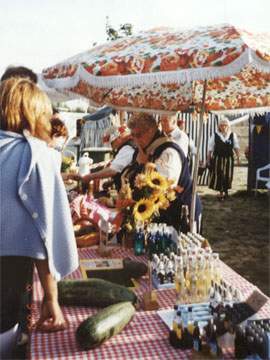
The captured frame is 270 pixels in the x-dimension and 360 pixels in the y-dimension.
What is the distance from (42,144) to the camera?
1876 millimetres

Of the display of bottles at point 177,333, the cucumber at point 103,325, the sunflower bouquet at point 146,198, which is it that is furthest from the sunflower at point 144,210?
the display of bottles at point 177,333

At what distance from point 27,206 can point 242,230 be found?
614 centimetres

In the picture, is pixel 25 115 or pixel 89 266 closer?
pixel 25 115

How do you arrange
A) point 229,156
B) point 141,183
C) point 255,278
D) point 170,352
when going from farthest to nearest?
point 229,156
point 255,278
point 141,183
point 170,352

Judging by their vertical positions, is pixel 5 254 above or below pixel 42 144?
below

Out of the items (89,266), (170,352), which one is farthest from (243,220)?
(170,352)

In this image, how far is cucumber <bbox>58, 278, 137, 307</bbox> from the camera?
2291 millimetres

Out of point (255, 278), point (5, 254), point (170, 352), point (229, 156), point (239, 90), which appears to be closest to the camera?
point (5, 254)

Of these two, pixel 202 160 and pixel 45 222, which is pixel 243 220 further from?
pixel 45 222

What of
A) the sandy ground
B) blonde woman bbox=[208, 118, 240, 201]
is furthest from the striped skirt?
the sandy ground

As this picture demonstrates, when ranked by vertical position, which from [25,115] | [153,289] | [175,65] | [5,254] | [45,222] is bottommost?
[153,289]

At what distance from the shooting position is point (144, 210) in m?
2.75

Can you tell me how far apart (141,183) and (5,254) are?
1104 millimetres

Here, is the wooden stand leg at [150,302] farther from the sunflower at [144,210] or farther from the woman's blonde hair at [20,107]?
the woman's blonde hair at [20,107]
